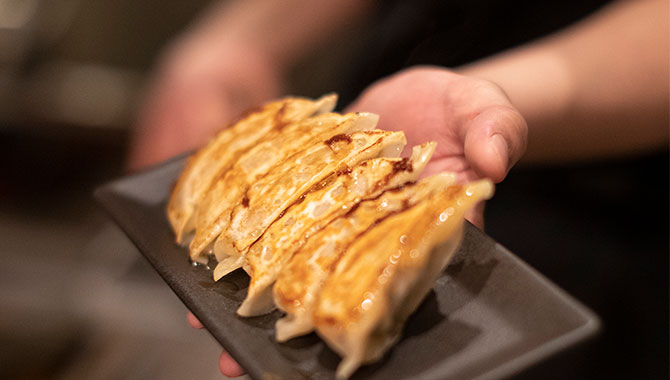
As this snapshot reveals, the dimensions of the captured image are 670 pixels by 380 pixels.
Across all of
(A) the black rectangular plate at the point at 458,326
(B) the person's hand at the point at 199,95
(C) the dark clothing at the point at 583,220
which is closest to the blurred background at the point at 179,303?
(C) the dark clothing at the point at 583,220

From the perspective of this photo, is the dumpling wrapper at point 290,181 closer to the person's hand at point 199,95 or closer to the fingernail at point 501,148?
the fingernail at point 501,148

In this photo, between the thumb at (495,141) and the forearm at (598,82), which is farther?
the forearm at (598,82)

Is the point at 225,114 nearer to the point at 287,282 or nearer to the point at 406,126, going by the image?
the point at 406,126

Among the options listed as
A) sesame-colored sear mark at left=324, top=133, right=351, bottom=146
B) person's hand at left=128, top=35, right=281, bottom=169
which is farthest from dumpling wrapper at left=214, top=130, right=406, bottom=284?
person's hand at left=128, top=35, right=281, bottom=169

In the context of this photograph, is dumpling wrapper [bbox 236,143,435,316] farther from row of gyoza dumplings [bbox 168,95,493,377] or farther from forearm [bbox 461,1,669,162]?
forearm [bbox 461,1,669,162]

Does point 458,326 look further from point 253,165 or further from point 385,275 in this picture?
point 253,165

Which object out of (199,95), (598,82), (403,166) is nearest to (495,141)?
(403,166)
